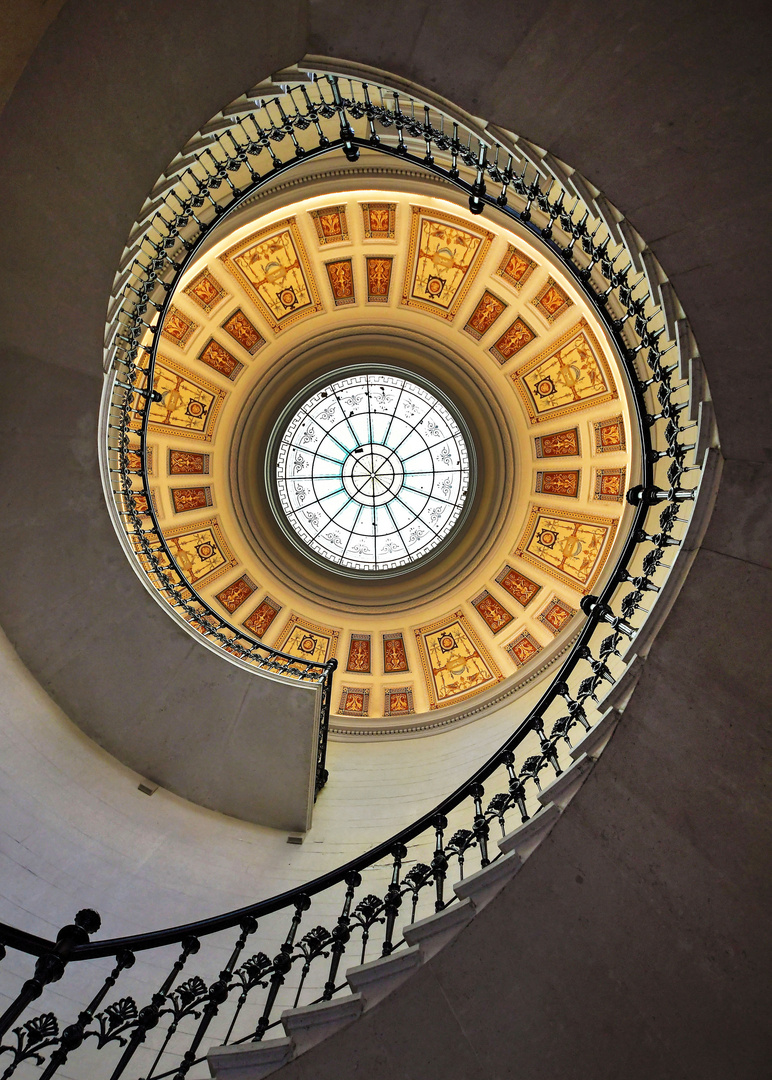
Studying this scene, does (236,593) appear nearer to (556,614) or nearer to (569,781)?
(556,614)

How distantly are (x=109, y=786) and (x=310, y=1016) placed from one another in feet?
15.0

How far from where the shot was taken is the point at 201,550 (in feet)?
43.9

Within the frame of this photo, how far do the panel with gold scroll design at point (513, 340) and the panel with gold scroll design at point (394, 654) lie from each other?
6.27 meters

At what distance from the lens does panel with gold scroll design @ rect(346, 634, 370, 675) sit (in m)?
13.4

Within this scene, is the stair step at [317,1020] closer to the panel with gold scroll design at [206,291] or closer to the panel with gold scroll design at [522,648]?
the panel with gold scroll design at [522,648]

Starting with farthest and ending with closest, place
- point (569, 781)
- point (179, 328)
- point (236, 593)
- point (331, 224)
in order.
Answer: point (236, 593) → point (179, 328) → point (331, 224) → point (569, 781)

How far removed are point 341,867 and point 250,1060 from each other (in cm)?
148

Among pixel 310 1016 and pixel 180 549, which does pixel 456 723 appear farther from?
pixel 310 1016

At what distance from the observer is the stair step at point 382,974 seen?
3.69 meters

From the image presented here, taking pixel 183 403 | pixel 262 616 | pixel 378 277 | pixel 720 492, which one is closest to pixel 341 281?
pixel 378 277

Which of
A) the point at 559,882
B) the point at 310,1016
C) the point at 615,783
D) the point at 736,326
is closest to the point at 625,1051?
the point at 559,882

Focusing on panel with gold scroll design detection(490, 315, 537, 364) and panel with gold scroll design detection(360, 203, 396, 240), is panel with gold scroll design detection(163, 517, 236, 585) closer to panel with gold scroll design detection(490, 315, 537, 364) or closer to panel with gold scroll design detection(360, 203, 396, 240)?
panel with gold scroll design detection(360, 203, 396, 240)

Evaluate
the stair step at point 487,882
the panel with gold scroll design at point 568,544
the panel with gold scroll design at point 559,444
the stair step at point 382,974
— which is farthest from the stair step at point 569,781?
the panel with gold scroll design at point 559,444

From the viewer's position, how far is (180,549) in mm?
13016
